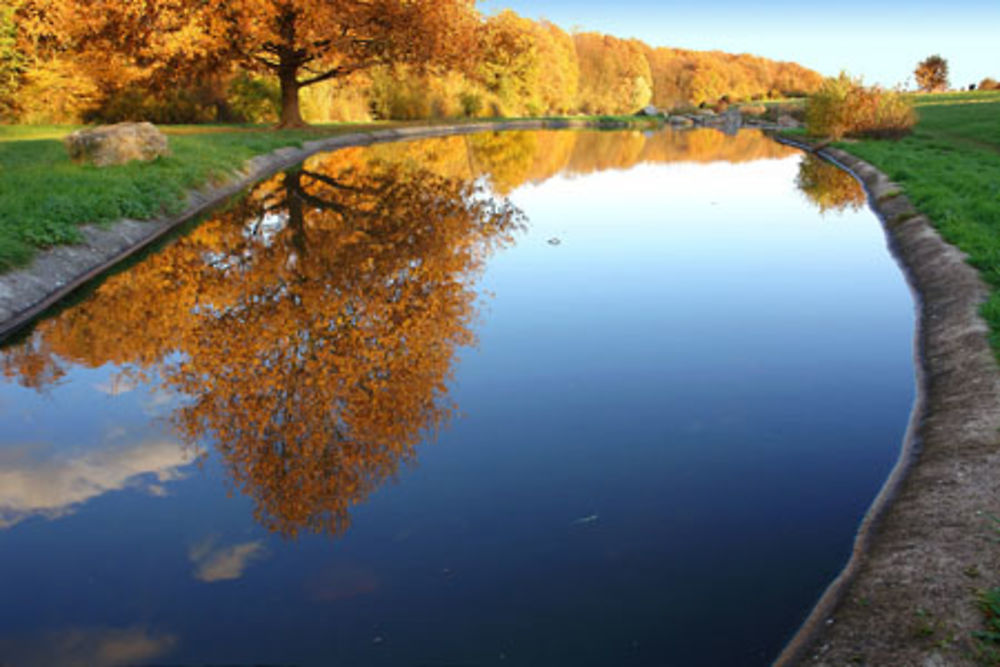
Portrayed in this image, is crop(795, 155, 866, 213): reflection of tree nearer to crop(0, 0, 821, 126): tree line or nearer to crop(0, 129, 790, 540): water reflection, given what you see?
crop(0, 129, 790, 540): water reflection

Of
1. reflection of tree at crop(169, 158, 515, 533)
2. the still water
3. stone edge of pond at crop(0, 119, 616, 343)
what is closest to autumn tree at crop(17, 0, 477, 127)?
stone edge of pond at crop(0, 119, 616, 343)

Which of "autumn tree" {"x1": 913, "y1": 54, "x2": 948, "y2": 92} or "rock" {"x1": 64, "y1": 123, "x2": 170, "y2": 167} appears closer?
"rock" {"x1": 64, "y1": 123, "x2": 170, "y2": 167}

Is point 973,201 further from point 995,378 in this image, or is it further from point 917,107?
point 917,107

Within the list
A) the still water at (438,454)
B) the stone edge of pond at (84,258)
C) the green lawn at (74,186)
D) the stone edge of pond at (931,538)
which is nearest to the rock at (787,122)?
the green lawn at (74,186)

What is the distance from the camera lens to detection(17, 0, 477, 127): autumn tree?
106 ft

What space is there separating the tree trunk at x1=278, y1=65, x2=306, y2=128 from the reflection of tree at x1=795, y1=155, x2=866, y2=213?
77.7ft

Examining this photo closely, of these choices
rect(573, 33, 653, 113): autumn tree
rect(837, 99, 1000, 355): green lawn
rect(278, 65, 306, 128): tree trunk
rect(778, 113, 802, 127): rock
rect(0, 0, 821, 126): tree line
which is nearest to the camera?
rect(837, 99, 1000, 355): green lawn

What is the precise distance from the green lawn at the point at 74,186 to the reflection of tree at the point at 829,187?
654 inches

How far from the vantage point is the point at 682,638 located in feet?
15.6

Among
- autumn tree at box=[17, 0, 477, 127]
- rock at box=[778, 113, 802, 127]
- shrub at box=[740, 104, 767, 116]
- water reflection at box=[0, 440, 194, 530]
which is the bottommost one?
water reflection at box=[0, 440, 194, 530]

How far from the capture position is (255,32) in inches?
1296

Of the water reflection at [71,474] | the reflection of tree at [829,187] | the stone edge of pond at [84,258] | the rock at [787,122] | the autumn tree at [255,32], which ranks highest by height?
the autumn tree at [255,32]

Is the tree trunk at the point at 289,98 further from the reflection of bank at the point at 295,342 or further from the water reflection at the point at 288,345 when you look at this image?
the reflection of bank at the point at 295,342

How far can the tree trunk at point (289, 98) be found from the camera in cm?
3819
